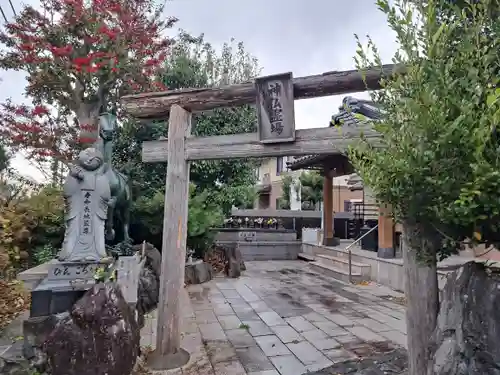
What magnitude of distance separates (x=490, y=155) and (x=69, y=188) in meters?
4.22

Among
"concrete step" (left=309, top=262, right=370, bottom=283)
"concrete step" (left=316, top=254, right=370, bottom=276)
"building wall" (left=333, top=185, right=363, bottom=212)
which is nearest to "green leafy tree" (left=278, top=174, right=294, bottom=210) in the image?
"building wall" (left=333, top=185, right=363, bottom=212)

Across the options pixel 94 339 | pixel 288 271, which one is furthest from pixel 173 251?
pixel 288 271

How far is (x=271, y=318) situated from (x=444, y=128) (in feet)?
13.9

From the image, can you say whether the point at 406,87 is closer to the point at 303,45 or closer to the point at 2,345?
the point at 2,345

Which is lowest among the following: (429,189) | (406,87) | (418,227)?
(418,227)

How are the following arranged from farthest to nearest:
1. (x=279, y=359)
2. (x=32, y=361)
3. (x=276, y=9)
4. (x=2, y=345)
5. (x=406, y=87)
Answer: (x=276, y=9), (x=279, y=359), (x=2, y=345), (x=32, y=361), (x=406, y=87)

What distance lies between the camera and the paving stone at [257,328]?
4.36 metres

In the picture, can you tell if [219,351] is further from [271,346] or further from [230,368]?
[271,346]

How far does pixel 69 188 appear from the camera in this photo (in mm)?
3979

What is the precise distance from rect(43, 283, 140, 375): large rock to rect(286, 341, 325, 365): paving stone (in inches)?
71.5

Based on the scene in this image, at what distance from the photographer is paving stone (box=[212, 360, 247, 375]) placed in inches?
128

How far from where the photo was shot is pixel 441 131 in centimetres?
156

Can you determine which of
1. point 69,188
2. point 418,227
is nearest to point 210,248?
point 69,188

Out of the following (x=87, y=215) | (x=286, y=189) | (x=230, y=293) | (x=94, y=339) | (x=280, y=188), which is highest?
(x=280, y=188)
